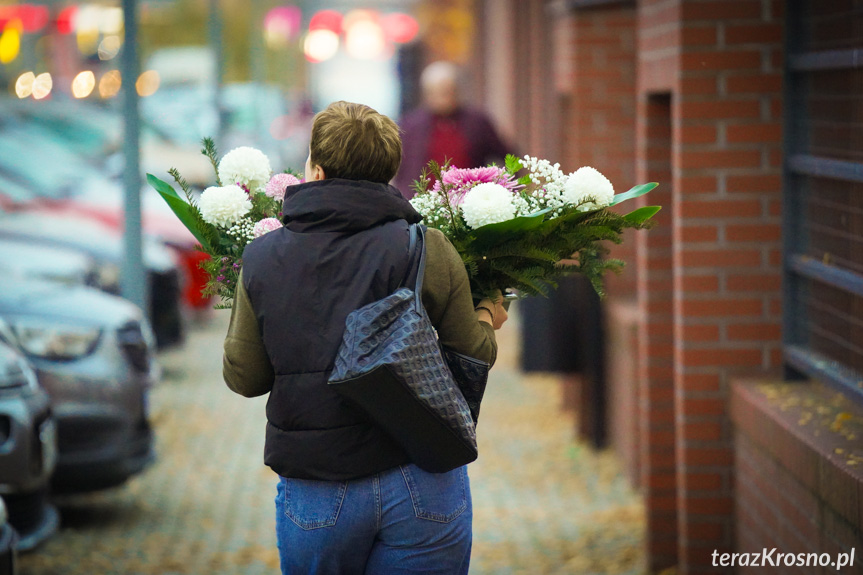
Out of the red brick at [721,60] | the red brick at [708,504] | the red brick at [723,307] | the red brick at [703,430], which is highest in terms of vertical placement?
the red brick at [721,60]

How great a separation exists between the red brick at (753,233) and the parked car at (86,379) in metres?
3.05

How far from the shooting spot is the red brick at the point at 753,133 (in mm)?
4684

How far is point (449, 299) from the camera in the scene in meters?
2.69

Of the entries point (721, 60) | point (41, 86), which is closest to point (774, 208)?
point (721, 60)

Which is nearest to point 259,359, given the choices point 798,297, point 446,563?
point 446,563

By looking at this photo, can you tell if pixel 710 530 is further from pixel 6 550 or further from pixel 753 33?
pixel 6 550

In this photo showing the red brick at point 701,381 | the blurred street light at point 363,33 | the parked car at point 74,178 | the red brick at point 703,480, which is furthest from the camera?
the blurred street light at point 363,33

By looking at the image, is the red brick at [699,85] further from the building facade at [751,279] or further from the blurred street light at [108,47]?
the blurred street light at [108,47]

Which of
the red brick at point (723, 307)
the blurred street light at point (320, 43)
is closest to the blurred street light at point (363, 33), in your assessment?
the blurred street light at point (320, 43)

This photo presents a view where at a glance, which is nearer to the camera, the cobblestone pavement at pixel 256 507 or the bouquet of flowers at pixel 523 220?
the bouquet of flowers at pixel 523 220

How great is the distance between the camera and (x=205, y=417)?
881 centimetres

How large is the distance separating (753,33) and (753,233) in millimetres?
800

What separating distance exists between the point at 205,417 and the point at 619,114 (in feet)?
12.5

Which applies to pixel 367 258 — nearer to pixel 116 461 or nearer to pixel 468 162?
pixel 116 461
